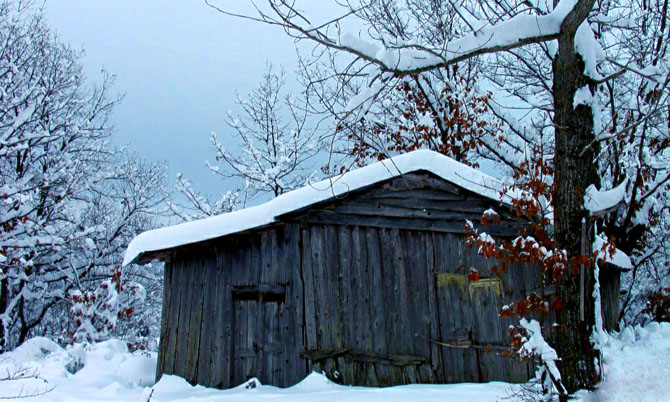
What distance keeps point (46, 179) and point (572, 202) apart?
15921 mm

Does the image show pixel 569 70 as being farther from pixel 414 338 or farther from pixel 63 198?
pixel 63 198

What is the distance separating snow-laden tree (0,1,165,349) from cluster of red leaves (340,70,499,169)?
9374mm

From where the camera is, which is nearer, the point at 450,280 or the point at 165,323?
the point at 450,280

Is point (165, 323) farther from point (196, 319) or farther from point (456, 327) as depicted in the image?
point (456, 327)

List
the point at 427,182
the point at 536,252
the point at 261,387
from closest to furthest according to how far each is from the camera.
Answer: the point at 536,252 < the point at 261,387 < the point at 427,182

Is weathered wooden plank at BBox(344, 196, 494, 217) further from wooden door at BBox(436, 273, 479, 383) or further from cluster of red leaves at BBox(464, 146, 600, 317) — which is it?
cluster of red leaves at BBox(464, 146, 600, 317)

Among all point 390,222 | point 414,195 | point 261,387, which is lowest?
point 261,387

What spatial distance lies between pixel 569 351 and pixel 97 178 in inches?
671

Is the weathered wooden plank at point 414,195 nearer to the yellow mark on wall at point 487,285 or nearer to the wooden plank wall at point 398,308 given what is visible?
the wooden plank wall at point 398,308

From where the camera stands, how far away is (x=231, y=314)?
27.6ft

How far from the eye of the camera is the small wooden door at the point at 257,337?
26.6ft

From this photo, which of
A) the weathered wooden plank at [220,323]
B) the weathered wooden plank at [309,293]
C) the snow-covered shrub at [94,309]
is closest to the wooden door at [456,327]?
the weathered wooden plank at [309,293]

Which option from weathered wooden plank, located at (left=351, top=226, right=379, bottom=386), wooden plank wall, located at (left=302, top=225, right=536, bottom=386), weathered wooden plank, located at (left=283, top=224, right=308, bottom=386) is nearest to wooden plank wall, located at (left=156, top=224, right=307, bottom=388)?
weathered wooden plank, located at (left=283, top=224, right=308, bottom=386)

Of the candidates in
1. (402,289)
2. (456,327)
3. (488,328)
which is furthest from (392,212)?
(488,328)
